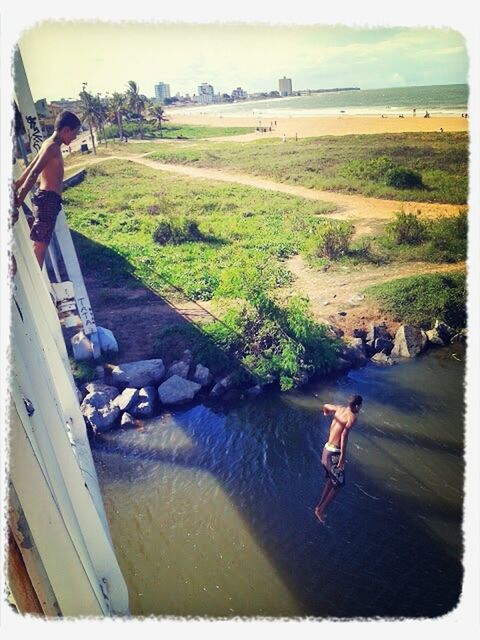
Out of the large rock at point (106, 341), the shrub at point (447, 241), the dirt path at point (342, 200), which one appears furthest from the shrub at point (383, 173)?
the large rock at point (106, 341)

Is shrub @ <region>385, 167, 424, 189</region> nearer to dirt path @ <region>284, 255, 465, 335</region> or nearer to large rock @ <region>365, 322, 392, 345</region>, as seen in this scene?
dirt path @ <region>284, 255, 465, 335</region>

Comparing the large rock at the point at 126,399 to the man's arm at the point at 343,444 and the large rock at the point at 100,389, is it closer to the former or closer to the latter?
the large rock at the point at 100,389

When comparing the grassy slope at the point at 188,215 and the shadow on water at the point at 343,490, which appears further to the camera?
the grassy slope at the point at 188,215

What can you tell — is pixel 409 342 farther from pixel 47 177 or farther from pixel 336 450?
pixel 47 177

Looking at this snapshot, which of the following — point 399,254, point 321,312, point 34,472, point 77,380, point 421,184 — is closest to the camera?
point 34,472

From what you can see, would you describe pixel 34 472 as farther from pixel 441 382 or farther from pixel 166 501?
pixel 441 382

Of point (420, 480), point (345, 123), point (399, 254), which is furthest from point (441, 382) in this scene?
point (345, 123)

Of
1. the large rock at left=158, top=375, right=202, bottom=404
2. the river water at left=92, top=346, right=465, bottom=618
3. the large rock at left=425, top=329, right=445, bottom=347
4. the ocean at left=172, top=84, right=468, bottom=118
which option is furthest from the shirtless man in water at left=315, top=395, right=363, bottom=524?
the ocean at left=172, top=84, right=468, bottom=118
